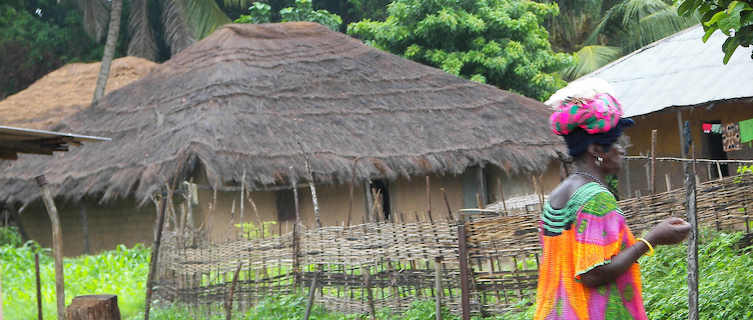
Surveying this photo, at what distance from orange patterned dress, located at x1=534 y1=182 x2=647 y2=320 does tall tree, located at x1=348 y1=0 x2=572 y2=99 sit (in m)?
14.0

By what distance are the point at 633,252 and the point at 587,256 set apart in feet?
0.44

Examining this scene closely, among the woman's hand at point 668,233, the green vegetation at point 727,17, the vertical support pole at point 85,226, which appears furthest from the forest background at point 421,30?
the woman's hand at point 668,233

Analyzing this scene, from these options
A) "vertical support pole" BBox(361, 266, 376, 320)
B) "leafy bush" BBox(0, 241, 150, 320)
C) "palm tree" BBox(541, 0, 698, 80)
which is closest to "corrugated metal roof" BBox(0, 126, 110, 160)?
"vertical support pole" BBox(361, 266, 376, 320)

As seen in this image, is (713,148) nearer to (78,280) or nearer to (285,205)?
(285,205)

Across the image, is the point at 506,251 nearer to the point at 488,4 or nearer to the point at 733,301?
the point at 733,301

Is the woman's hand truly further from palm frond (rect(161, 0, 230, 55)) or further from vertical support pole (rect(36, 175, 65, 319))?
palm frond (rect(161, 0, 230, 55))

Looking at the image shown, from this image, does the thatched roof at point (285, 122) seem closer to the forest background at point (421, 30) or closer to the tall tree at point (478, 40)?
the tall tree at point (478, 40)

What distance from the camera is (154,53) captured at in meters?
24.5

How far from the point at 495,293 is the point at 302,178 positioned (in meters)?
7.00

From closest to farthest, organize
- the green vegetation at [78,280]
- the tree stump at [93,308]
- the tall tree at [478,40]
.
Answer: the tree stump at [93,308]
the green vegetation at [78,280]
the tall tree at [478,40]

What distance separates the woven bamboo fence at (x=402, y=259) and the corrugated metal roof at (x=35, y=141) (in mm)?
2026

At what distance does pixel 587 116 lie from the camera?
2680 millimetres

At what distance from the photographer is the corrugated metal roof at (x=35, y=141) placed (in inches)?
234

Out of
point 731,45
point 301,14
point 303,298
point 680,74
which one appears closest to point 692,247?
point 731,45
